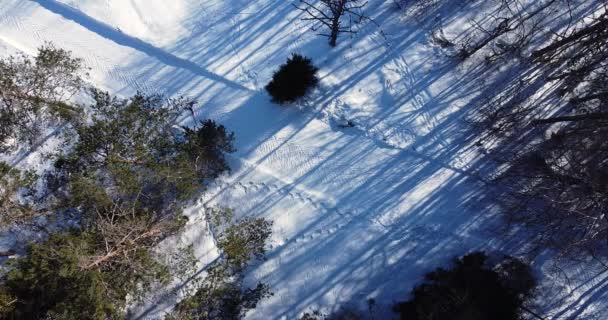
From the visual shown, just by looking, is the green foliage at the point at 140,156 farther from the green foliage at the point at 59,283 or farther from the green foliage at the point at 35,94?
the green foliage at the point at 59,283

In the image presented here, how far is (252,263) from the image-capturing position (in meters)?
9.96

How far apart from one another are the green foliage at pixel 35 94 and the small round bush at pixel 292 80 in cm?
454

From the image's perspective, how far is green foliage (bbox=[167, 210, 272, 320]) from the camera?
954cm

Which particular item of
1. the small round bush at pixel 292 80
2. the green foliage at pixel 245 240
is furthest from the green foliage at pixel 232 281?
the small round bush at pixel 292 80

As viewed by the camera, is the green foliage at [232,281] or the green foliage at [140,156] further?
the green foliage at [232,281]

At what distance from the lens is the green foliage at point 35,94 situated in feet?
32.7

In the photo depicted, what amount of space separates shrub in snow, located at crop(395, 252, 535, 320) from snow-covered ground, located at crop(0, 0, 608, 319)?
1.62 ft

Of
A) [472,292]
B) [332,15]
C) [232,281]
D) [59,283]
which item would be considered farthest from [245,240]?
[332,15]

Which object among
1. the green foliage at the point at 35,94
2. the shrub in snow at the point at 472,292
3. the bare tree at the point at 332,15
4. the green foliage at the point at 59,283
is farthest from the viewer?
the bare tree at the point at 332,15

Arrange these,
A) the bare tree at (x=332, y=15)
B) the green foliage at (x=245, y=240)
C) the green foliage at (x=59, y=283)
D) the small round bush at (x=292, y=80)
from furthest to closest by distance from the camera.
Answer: the bare tree at (x=332, y=15), the small round bush at (x=292, y=80), the green foliage at (x=245, y=240), the green foliage at (x=59, y=283)

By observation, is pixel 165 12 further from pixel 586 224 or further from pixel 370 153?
pixel 586 224

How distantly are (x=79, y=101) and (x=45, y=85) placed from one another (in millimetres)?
788

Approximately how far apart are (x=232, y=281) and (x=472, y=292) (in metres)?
5.04

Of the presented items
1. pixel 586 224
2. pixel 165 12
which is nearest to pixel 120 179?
pixel 165 12
